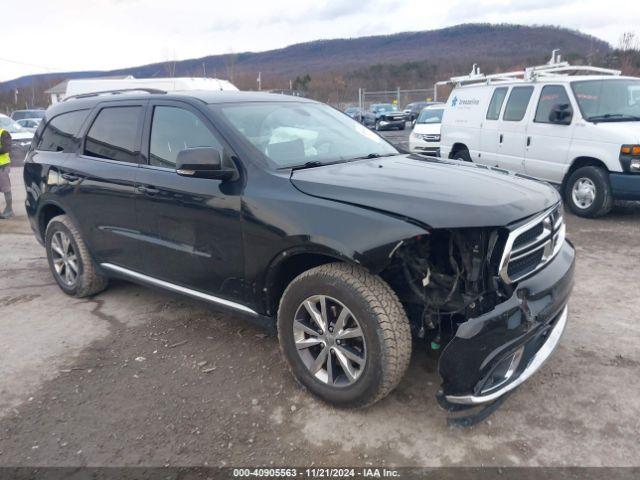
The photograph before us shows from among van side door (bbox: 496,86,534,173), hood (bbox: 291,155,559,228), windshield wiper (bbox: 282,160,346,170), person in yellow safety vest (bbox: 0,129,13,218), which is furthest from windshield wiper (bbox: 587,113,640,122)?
person in yellow safety vest (bbox: 0,129,13,218)

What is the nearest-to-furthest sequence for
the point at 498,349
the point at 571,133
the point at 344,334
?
the point at 498,349 → the point at 344,334 → the point at 571,133

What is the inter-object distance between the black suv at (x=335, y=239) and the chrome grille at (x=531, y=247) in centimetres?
1

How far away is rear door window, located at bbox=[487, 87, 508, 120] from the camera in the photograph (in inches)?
342

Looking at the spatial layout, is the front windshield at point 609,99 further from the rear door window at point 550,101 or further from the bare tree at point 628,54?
the bare tree at point 628,54

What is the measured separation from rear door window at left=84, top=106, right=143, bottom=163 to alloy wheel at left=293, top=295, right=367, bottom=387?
1943 millimetres

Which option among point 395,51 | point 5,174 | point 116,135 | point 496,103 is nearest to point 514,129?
point 496,103

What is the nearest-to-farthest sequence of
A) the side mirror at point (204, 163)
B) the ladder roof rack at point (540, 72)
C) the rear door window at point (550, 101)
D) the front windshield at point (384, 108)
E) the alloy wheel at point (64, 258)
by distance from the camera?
1. the side mirror at point (204, 163)
2. the alloy wheel at point (64, 258)
3. the rear door window at point (550, 101)
4. the ladder roof rack at point (540, 72)
5. the front windshield at point (384, 108)

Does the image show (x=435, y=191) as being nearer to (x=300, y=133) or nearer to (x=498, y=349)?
(x=498, y=349)

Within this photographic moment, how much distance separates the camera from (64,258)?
16.1 feet

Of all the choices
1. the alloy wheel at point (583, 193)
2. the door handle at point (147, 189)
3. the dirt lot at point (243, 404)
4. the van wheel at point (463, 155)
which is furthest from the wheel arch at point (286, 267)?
the van wheel at point (463, 155)

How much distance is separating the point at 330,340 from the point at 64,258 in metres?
3.13

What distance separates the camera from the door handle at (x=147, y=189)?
3.77m

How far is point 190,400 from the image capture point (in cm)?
320

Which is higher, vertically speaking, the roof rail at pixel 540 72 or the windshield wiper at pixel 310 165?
the roof rail at pixel 540 72
